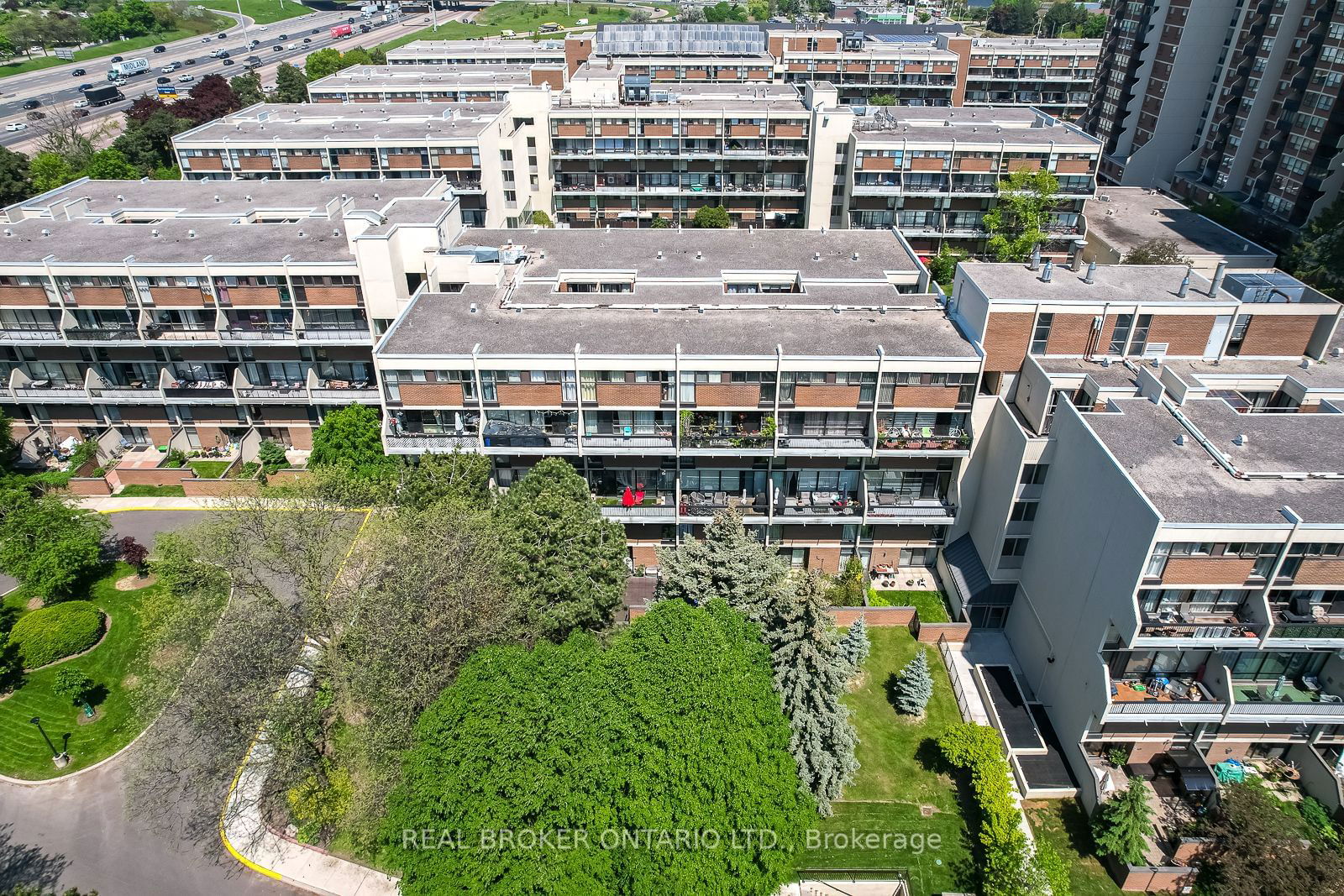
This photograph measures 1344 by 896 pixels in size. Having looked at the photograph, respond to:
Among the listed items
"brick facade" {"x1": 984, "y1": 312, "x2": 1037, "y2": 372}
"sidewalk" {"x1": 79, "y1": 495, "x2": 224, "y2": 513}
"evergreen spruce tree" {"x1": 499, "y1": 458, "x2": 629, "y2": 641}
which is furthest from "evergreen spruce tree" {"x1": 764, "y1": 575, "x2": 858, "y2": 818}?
"sidewalk" {"x1": 79, "y1": 495, "x2": 224, "y2": 513}

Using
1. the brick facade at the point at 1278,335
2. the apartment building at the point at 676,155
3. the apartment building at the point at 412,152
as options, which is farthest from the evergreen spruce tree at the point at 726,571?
the apartment building at the point at 676,155

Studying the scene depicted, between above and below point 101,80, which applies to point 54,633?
below

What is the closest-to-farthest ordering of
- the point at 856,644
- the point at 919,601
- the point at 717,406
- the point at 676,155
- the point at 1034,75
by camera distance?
the point at 856,644, the point at 717,406, the point at 919,601, the point at 676,155, the point at 1034,75

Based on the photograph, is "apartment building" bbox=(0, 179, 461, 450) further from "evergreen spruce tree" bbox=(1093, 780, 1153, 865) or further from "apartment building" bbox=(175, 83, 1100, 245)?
"evergreen spruce tree" bbox=(1093, 780, 1153, 865)

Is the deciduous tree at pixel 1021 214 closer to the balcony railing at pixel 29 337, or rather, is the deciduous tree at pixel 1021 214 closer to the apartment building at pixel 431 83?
the apartment building at pixel 431 83

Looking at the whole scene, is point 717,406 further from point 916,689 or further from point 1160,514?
point 1160,514

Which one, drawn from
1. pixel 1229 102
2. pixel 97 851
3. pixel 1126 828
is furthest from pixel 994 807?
pixel 1229 102
